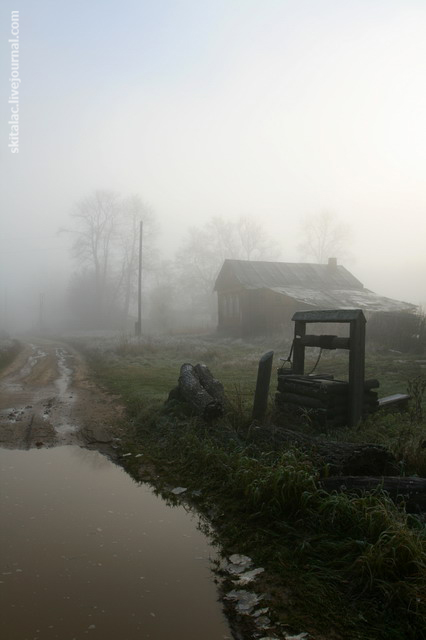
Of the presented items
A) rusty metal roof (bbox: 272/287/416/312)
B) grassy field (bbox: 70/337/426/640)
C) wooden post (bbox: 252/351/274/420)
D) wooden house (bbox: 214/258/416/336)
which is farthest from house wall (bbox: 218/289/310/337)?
grassy field (bbox: 70/337/426/640)

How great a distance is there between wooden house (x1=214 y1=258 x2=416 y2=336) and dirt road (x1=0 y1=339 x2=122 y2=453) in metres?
19.5

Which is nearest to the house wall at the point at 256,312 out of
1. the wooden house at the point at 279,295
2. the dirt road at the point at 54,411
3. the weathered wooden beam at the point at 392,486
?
the wooden house at the point at 279,295

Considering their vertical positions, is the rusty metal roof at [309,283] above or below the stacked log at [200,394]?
above

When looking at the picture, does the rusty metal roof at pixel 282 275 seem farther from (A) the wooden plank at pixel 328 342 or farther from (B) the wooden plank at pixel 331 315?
(A) the wooden plank at pixel 328 342

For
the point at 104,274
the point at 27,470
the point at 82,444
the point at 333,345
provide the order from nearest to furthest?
the point at 27,470 < the point at 82,444 < the point at 333,345 < the point at 104,274

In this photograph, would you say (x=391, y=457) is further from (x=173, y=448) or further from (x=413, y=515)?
(x=173, y=448)

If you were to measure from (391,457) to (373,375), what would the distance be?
9411mm

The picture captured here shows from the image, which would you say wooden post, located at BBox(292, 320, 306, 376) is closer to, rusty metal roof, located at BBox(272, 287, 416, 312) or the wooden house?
the wooden house

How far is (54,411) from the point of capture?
9984 mm

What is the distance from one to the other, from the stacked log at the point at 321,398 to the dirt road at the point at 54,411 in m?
3.15

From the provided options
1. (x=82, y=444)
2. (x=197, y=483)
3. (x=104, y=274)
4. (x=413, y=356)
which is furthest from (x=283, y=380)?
(x=104, y=274)

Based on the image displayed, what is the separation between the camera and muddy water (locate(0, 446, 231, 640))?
3133mm

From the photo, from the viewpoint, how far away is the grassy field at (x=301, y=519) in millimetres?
3256

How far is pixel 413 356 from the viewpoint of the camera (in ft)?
62.0
